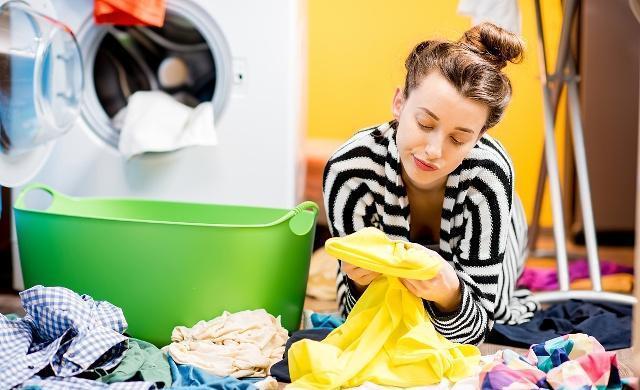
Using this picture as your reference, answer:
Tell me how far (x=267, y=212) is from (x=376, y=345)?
0.58 metres

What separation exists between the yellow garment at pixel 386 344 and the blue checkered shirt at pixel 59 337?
0.33 meters

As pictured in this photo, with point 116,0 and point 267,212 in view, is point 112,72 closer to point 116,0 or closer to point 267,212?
point 116,0

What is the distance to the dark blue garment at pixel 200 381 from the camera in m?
1.36

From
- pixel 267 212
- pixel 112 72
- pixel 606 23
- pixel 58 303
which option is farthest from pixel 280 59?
pixel 606 23

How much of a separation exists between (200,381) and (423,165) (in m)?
0.55

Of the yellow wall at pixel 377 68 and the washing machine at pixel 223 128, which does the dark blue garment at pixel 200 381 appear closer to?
the washing machine at pixel 223 128

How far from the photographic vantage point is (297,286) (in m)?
1.74

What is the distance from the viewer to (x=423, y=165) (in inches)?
57.2

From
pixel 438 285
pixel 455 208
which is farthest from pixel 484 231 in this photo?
pixel 438 285

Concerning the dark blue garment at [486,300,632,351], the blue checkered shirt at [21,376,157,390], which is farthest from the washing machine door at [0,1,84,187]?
the dark blue garment at [486,300,632,351]

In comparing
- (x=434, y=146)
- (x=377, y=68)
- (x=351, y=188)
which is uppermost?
(x=377, y=68)

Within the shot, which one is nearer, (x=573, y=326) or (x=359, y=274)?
(x=359, y=274)

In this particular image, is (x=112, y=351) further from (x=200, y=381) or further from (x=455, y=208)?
(x=455, y=208)

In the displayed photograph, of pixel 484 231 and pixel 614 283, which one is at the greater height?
pixel 484 231
